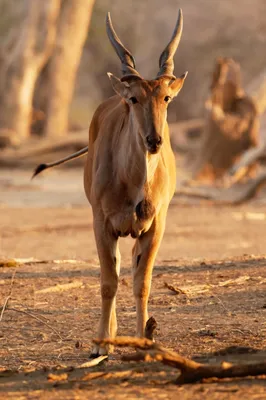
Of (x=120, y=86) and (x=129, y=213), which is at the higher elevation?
(x=120, y=86)

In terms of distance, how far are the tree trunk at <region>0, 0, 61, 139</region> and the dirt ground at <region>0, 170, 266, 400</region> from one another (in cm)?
1341

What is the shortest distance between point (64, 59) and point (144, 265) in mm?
20970

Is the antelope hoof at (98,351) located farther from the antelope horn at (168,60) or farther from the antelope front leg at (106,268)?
the antelope horn at (168,60)

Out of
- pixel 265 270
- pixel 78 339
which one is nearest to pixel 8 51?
pixel 265 270

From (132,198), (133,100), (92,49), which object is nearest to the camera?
(133,100)

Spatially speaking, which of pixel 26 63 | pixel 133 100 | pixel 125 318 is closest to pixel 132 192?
pixel 133 100

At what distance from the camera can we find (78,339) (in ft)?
20.2

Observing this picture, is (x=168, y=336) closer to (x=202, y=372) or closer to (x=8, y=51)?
(x=202, y=372)

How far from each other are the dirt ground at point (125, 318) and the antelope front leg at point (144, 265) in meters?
0.19

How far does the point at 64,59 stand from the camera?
87.1 ft

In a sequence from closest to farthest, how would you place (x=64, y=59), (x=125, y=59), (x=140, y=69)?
(x=125, y=59)
(x=64, y=59)
(x=140, y=69)

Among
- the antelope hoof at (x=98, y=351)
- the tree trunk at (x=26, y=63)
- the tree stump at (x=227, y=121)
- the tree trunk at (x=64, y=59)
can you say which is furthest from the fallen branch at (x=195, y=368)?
the tree trunk at (x=64, y=59)

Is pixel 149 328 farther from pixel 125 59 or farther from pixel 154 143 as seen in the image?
pixel 125 59

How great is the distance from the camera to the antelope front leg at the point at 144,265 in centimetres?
597
